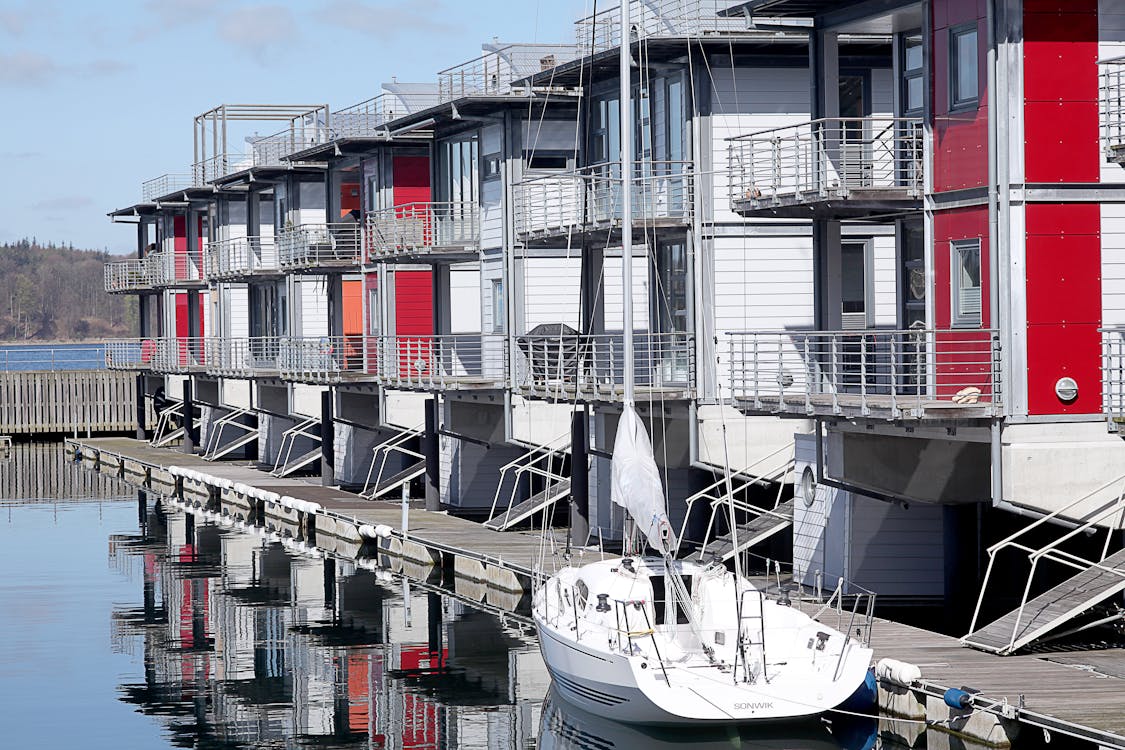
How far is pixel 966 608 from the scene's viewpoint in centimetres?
2752

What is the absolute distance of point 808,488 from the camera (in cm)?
3033

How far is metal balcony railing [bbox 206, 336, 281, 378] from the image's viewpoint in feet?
194

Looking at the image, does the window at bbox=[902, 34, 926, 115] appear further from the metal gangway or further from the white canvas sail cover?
the white canvas sail cover

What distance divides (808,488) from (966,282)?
537cm

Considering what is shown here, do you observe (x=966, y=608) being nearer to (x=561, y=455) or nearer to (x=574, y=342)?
(x=574, y=342)

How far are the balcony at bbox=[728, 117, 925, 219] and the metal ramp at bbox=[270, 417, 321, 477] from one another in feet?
89.3

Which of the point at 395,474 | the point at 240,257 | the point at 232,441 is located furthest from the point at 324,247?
the point at 232,441

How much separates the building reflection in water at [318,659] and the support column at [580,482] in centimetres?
305

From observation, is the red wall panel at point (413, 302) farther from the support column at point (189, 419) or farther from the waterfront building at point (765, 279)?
the support column at point (189, 419)

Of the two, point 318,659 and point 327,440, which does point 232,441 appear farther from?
point 318,659

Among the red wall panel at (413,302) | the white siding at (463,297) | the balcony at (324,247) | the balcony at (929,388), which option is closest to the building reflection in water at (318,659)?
the balcony at (929,388)

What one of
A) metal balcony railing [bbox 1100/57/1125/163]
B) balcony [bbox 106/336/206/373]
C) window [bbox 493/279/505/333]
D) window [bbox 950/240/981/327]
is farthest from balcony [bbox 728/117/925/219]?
balcony [bbox 106/336/206/373]

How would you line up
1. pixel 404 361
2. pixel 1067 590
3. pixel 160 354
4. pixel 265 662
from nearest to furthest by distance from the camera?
pixel 1067 590, pixel 265 662, pixel 404 361, pixel 160 354

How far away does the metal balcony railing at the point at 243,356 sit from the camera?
A: 59219 mm
